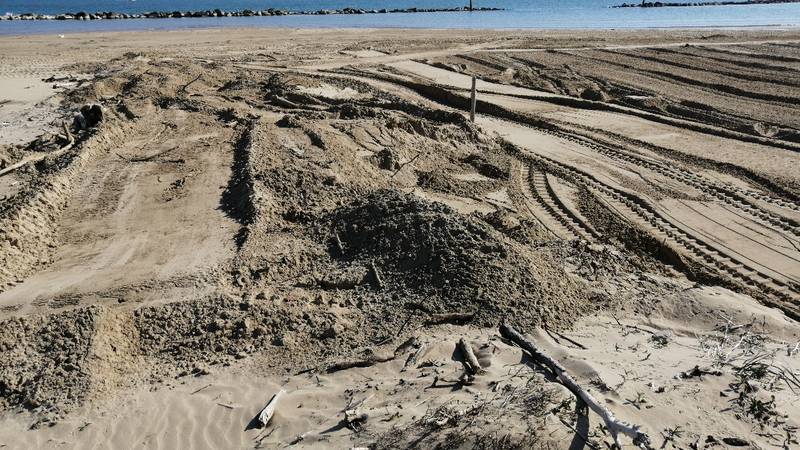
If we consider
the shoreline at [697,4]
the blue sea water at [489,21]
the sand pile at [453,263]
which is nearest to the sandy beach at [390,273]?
the sand pile at [453,263]

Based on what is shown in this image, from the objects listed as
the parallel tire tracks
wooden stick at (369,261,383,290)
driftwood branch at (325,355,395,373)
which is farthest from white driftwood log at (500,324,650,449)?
the parallel tire tracks

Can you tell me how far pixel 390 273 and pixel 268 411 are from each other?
2715 millimetres

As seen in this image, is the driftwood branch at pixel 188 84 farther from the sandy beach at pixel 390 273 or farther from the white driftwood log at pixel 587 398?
the white driftwood log at pixel 587 398

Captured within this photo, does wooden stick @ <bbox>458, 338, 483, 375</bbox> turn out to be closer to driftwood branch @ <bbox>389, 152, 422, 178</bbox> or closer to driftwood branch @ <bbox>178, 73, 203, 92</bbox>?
driftwood branch @ <bbox>389, 152, 422, 178</bbox>

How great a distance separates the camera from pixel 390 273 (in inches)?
300

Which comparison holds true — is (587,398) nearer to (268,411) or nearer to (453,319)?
(453,319)

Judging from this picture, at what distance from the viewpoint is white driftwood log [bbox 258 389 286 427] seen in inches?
210

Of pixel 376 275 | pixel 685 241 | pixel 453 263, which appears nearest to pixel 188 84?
pixel 376 275

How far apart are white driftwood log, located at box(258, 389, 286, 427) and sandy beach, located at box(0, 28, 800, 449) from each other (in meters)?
0.06

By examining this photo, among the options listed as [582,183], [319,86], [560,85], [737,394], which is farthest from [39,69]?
[737,394]

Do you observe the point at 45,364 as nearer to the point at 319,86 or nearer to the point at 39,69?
the point at 319,86

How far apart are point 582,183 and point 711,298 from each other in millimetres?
5109

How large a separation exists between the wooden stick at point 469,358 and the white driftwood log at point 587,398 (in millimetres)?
541

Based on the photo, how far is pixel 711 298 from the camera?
24.9ft
